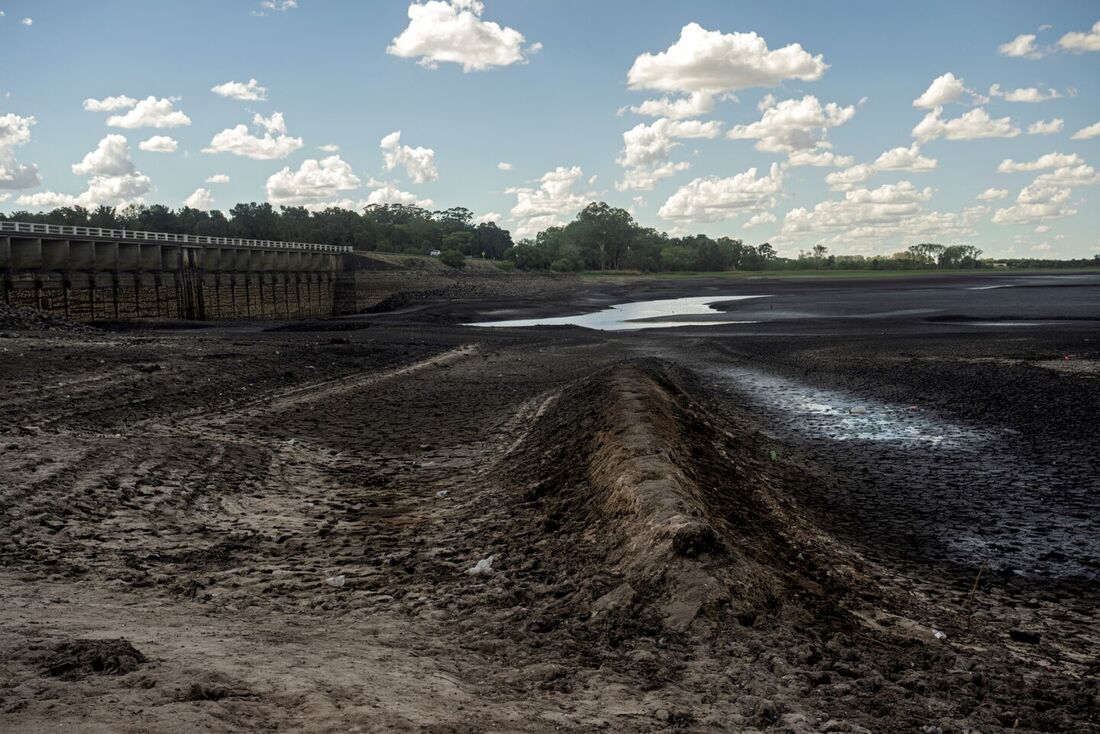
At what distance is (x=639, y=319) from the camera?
1855 inches

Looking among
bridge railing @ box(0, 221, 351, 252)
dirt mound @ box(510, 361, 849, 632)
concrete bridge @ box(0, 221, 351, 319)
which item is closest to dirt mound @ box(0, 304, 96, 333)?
concrete bridge @ box(0, 221, 351, 319)

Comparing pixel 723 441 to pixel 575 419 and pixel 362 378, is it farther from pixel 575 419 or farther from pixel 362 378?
pixel 362 378

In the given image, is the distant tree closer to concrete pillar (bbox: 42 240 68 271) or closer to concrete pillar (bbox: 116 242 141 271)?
concrete pillar (bbox: 116 242 141 271)

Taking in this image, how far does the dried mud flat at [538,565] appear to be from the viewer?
447 cm

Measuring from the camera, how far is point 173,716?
381cm

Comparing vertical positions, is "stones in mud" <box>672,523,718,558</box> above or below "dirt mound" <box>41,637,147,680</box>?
above

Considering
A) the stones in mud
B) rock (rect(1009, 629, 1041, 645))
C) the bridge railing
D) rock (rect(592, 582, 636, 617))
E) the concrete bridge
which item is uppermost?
the bridge railing

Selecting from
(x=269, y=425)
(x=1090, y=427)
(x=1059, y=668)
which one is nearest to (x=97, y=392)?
(x=269, y=425)

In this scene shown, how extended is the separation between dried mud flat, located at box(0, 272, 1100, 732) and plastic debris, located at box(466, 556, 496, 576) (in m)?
0.10

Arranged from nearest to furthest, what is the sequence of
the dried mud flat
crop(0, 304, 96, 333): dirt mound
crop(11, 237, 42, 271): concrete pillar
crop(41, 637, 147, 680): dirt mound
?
1. crop(41, 637, 147, 680): dirt mound
2. the dried mud flat
3. crop(0, 304, 96, 333): dirt mound
4. crop(11, 237, 42, 271): concrete pillar

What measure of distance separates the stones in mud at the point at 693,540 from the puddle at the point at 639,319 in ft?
110

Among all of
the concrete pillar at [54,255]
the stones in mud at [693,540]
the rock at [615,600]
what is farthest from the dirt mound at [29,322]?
the stones in mud at [693,540]

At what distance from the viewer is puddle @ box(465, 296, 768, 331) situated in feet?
140

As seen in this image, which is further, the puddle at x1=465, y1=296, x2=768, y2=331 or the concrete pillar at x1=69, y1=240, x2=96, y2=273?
the concrete pillar at x1=69, y1=240, x2=96, y2=273
